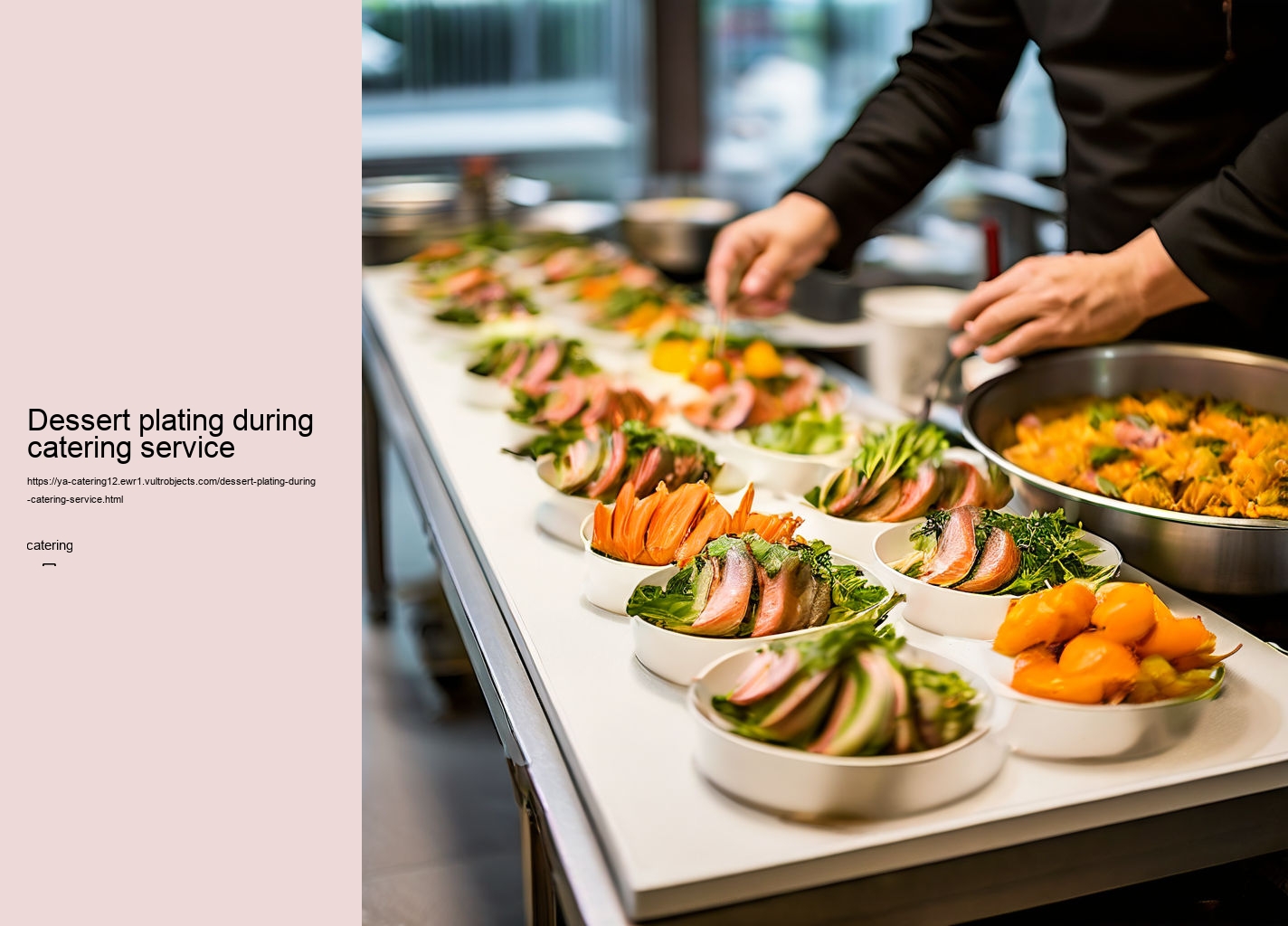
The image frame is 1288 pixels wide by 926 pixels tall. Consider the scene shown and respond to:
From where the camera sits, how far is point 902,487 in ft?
4.54

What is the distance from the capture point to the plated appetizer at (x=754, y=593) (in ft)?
3.51

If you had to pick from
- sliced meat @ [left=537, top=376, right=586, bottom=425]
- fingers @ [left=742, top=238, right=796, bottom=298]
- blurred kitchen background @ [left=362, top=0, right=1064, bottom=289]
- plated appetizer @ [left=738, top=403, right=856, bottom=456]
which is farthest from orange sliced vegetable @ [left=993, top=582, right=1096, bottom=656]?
blurred kitchen background @ [left=362, top=0, right=1064, bottom=289]

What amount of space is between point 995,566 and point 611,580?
36 cm

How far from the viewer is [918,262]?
9.48ft

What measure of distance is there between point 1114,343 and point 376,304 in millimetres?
1518

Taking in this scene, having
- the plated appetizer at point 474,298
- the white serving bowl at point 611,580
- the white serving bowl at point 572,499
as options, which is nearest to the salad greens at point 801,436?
the white serving bowl at point 572,499

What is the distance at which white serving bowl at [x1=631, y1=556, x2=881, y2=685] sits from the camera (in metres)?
1.05

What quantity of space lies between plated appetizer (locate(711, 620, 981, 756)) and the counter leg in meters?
2.08

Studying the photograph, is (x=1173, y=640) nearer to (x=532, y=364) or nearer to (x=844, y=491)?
(x=844, y=491)

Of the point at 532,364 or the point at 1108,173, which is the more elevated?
the point at 1108,173

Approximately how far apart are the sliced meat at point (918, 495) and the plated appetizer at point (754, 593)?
0.22 m

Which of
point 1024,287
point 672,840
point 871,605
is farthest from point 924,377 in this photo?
point 672,840

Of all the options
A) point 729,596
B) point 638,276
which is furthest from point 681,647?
point 638,276

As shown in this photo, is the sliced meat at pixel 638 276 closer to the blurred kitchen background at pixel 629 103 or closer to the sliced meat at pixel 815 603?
the blurred kitchen background at pixel 629 103
